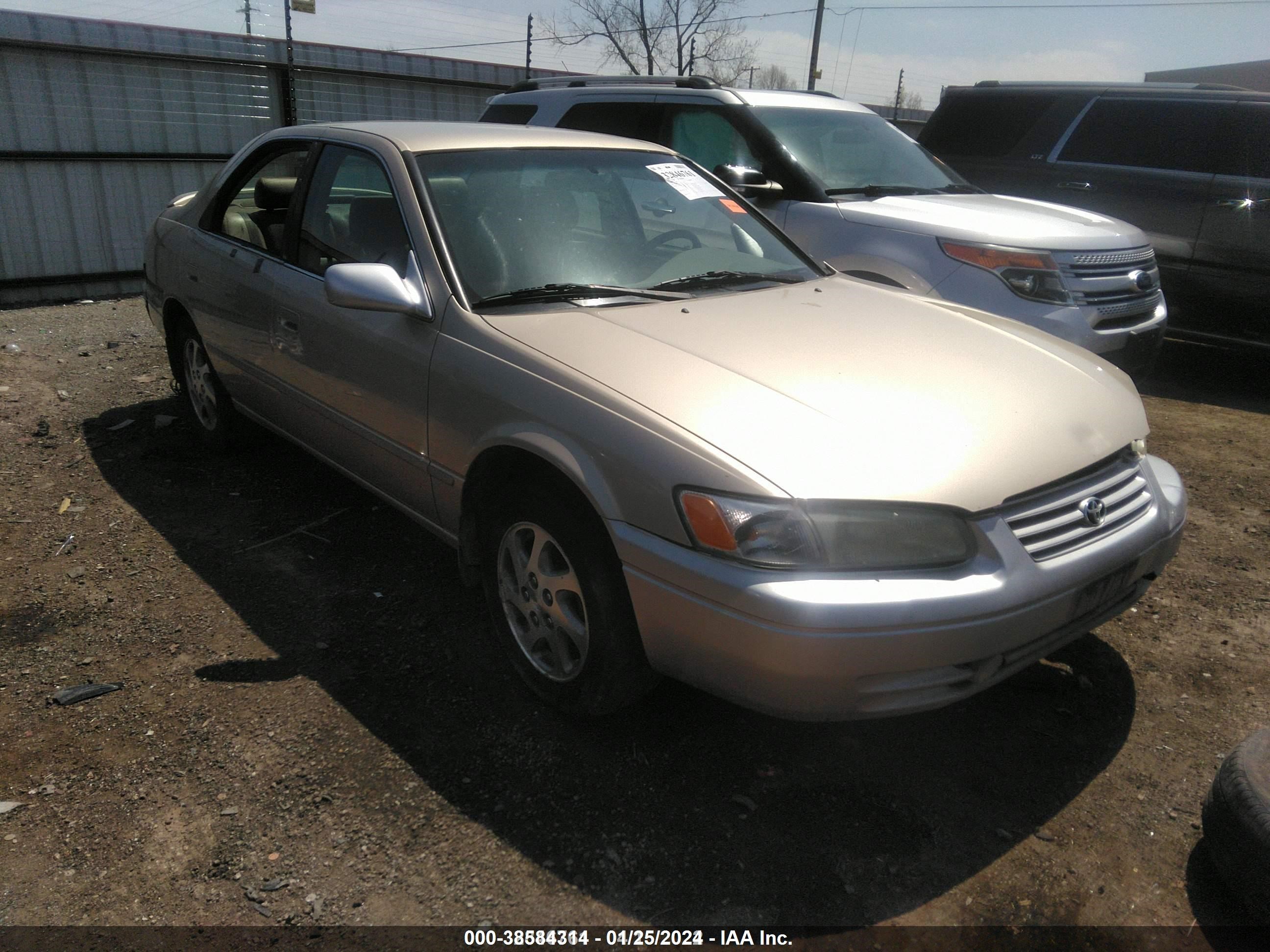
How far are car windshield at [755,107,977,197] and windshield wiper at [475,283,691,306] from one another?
3068mm

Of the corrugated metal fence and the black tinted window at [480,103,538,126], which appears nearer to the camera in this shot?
the black tinted window at [480,103,538,126]

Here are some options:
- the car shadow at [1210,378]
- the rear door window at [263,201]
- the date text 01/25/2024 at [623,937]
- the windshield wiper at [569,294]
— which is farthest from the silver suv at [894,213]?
the date text 01/25/2024 at [623,937]

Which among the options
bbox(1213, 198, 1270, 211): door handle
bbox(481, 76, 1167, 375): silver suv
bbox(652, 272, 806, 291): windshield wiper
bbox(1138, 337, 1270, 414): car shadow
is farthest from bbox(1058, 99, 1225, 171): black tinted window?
bbox(652, 272, 806, 291): windshield wiper

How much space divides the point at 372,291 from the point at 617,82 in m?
4.65

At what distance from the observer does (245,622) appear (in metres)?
3.47

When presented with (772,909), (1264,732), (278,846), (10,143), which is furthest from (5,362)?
(1264,732)

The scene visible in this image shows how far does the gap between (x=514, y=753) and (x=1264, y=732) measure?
6.55ft

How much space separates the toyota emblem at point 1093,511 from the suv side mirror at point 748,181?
3497mm

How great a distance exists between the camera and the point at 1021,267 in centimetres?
529

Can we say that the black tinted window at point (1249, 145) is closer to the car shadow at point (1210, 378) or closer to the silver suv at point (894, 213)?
the car shadow at point (1210, 378)

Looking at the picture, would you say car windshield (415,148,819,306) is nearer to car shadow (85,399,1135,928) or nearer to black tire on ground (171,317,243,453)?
car shadow (85,399,1135,928)

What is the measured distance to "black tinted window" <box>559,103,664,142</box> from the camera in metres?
6.51

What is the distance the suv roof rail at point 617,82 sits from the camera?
6.49 metres

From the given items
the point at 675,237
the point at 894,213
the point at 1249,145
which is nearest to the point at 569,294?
the point at 675,237
